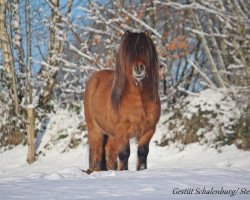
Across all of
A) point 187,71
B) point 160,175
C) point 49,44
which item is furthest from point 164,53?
point 160,175

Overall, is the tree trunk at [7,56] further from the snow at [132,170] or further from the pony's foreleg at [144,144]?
the pony's foreleg at [144,144]

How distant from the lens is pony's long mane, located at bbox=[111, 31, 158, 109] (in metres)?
6.10

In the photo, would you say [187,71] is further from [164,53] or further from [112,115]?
[112,115]

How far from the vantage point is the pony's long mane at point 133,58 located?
6.10 metres

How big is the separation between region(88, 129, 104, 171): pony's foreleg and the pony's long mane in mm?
1035

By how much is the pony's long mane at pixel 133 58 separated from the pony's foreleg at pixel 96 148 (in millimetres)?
1035

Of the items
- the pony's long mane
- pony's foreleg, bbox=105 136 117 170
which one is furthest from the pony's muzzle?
pony's foreleg, bbox=105 136 117 170

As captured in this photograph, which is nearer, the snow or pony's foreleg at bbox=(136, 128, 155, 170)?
the snow

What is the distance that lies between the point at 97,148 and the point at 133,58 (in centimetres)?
174

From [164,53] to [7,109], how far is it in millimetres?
6012

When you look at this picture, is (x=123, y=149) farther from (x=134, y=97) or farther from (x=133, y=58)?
(x=133, y=58)

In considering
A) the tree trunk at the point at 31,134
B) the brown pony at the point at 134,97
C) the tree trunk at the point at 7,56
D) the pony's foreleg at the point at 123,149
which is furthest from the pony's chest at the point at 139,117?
the tree trunk at the point at 7,56

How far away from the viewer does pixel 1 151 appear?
1550cm

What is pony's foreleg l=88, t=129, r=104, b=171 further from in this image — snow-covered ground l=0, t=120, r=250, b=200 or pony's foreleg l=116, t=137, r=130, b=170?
snow-covered ground l=0, t=120, r=250, b=200
